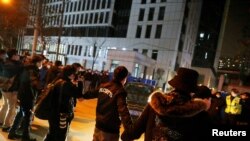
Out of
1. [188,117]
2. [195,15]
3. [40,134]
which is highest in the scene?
[195,15]

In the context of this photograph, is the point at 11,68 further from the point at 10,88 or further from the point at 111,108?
the point at 111,108

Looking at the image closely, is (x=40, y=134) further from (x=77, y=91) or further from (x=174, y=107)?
(x=174, y=107)

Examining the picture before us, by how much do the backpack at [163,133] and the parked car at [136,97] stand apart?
9.50 metres

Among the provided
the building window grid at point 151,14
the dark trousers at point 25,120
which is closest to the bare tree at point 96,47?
the building window grid at point 151,14

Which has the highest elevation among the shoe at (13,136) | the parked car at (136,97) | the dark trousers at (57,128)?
the dark trousers at (57,128)

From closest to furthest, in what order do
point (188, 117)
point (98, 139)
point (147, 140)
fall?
point (188, 117)
point (147, 140)
point (98, 139)

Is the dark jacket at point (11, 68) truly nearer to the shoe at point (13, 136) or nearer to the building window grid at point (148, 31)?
the shoe at point (13, 136)

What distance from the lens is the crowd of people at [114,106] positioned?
3.30 m

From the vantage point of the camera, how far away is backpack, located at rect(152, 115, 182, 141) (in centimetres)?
330

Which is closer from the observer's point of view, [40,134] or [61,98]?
[61,98]

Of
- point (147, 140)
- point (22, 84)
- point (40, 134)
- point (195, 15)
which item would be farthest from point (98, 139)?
point (195, 15)

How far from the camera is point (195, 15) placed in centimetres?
6875

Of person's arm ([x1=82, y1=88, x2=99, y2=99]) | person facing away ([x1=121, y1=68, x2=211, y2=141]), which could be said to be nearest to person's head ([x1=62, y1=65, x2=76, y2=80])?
person's arm ([x1=82, y1=88, x2=99, y2=99])

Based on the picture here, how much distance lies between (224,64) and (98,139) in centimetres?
6692
